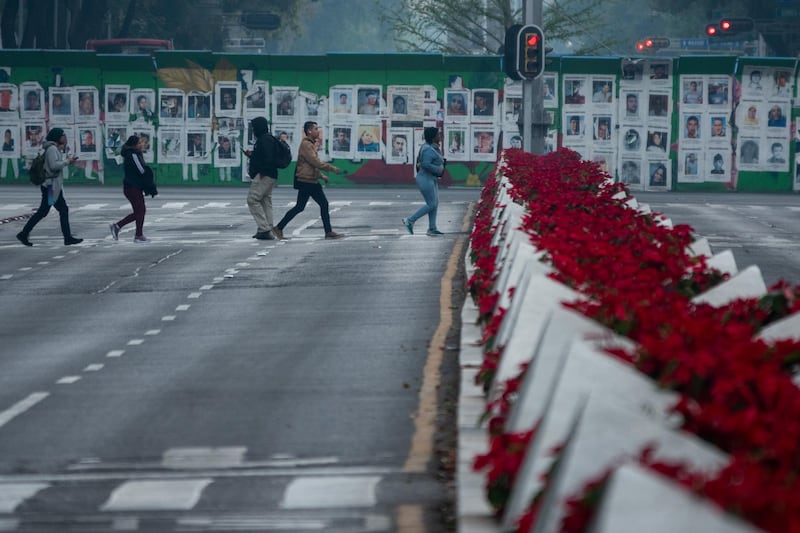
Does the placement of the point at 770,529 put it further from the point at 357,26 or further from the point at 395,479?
the point at 357,26

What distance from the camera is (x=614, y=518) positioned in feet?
13.8

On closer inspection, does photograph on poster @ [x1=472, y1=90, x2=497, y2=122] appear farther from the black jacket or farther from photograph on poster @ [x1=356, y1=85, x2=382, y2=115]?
the black jacket

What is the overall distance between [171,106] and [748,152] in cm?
1562

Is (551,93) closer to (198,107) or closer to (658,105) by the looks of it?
(658,105)

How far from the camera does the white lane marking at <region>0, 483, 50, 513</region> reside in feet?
26.9

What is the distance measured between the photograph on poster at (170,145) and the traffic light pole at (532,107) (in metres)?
14.0

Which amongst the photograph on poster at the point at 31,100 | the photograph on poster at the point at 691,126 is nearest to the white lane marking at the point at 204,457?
the photograph on poster at the point at 691,126

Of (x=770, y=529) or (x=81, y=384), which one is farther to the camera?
(x=81, y=384)

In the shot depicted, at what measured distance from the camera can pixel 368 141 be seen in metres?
43.6

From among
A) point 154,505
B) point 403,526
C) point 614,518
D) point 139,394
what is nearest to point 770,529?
point 614,518

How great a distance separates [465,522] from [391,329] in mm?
7989

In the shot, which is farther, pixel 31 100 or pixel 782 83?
pixel 31 100

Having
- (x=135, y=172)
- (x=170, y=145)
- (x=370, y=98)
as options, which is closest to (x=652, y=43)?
(x=370, y=98)

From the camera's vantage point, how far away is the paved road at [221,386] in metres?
8.18
